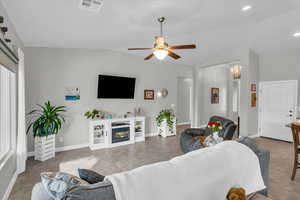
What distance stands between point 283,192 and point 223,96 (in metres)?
5.91

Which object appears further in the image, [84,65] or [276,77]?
[276,77]

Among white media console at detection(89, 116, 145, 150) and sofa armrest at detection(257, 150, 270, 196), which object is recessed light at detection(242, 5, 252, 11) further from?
white media console at detection(89, 116, 145, 150)

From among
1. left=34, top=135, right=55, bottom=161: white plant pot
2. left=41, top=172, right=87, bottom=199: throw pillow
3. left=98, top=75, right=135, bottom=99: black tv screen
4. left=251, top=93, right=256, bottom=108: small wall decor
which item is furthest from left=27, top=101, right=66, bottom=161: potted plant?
left=251, top=93, right=256, bottom=108: small wall decor

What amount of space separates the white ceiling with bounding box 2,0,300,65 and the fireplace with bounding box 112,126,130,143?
2403 millimetres

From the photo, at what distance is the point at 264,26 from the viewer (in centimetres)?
409

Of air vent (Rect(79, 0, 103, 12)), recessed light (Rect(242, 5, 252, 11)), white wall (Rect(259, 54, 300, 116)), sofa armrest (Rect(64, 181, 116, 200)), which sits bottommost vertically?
sofa armrest (Rect(64, 181, 116, 200))

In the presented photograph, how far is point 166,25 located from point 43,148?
3.65m

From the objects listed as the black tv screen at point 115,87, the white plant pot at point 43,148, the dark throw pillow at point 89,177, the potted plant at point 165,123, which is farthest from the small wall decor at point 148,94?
the dark throw pillow at point 89,177

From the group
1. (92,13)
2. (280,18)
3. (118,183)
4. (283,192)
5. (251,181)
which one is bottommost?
(283,192)

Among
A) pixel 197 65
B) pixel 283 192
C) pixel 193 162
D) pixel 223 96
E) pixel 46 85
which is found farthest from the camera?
pixel 223 96

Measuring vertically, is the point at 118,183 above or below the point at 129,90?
below

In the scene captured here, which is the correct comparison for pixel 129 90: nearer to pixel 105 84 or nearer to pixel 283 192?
pixel 105 84

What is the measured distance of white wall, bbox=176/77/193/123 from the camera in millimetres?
7602

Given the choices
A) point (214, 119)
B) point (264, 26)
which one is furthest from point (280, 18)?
point (214, 119)
